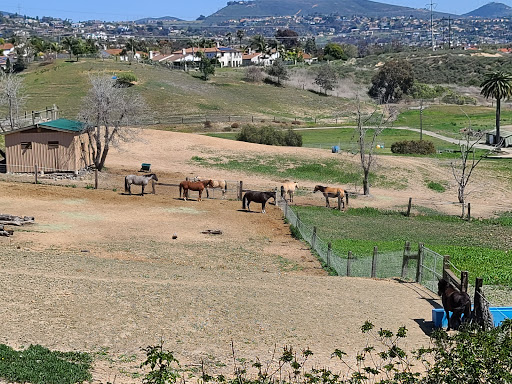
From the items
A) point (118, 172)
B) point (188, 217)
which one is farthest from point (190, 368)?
point (118, 172)

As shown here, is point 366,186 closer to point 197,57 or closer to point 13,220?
point 13,220

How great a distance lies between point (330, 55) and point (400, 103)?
235ft

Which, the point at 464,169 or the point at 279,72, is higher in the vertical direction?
the point at 279,72

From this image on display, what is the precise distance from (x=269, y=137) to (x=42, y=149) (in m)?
23.4

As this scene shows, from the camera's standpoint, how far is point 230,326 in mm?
17781

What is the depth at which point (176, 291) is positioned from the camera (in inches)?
797

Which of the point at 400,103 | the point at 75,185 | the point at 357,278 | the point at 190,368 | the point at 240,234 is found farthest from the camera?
the point at 400,103

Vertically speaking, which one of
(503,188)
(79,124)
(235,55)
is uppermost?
(235,55)

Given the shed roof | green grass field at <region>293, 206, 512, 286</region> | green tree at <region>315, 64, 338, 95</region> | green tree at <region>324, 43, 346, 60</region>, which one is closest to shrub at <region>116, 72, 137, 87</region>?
green tree at <region>315, 64, 338, 95</region>

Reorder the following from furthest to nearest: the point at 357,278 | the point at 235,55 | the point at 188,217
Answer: the point at 235,55, the point at 188,217, the point at 357,278

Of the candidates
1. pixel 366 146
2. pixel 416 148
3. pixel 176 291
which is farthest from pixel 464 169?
pixel 176 291

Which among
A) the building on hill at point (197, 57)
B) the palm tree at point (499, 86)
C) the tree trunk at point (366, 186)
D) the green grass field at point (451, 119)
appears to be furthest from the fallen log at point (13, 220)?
the building on hill at point (197, 57)

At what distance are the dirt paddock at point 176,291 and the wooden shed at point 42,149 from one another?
717 cm

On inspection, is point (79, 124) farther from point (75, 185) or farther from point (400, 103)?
point (400, 103)
